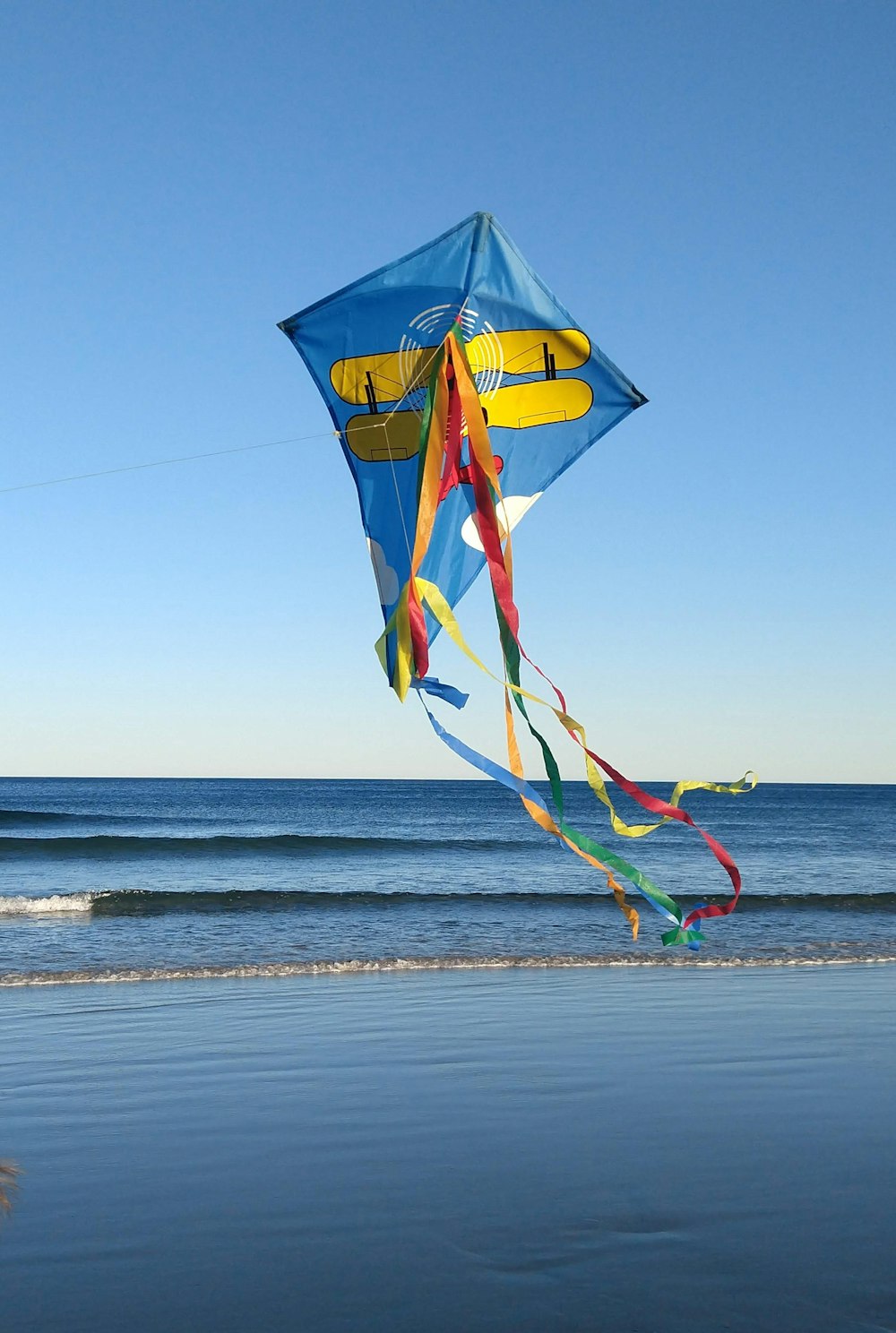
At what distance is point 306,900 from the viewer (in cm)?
1809

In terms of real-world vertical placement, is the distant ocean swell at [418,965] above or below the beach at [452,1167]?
below

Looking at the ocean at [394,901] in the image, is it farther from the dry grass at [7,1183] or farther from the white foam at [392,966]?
the dry grass at [7,1183]

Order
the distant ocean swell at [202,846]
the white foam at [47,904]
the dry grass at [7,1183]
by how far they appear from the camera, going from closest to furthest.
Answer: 1. the dry grass at [7,1183]
2. the white foam at [47,904]
3. the distant ocean swell at [202,846]

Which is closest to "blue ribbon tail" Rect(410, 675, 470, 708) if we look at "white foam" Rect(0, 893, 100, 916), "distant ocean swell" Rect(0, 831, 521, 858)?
"white foam" Rect(0, 893, 100, 916)

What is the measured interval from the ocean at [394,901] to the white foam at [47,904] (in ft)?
0.16

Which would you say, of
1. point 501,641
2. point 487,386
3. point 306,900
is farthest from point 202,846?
point 501,641

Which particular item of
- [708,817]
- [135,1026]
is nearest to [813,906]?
[135,1026]

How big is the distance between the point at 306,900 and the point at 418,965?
280 inches

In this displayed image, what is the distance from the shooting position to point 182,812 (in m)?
53.1

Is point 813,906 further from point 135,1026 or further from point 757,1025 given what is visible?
point 135,1026

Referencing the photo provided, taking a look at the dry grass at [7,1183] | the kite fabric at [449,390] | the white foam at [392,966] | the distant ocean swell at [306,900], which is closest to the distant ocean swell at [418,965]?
the white foam at [392,966]

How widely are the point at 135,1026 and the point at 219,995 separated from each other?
1.53 metres

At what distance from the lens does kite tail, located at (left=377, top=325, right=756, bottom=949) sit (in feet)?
13.1

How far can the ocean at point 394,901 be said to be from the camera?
12.0m
